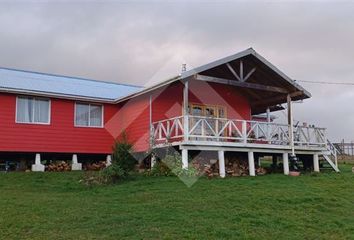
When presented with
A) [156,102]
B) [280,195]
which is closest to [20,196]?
[280,195]

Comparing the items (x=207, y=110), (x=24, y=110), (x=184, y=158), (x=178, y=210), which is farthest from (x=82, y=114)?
(x=178, y=210)

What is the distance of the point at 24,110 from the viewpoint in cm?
1794

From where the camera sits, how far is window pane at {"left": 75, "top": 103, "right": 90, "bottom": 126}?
19250 millimetres

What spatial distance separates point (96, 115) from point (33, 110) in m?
2.77

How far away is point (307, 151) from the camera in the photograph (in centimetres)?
1875

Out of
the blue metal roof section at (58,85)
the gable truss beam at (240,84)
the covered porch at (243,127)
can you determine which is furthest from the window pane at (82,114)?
the gable truss beam at (240,84)

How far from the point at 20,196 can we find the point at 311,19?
1366 centimetres

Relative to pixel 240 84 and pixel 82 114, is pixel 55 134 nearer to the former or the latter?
pixel 82 114

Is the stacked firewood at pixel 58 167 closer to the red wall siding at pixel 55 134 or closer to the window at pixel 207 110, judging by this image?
the red wall siding at pixel 55 134

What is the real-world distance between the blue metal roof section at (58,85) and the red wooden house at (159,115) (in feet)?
0.15

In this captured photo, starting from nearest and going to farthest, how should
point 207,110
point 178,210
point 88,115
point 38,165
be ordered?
point 178,210
point 38,165
point 88,115
point 207,110

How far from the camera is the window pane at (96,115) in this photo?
1969 cm

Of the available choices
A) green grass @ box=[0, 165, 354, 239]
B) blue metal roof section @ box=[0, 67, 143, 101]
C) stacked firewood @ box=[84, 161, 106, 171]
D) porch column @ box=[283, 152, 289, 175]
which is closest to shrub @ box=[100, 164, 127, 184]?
green grass @ box=[0, 165, 354, 239]

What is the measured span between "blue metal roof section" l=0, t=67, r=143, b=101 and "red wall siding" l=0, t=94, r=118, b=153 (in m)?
0.48
